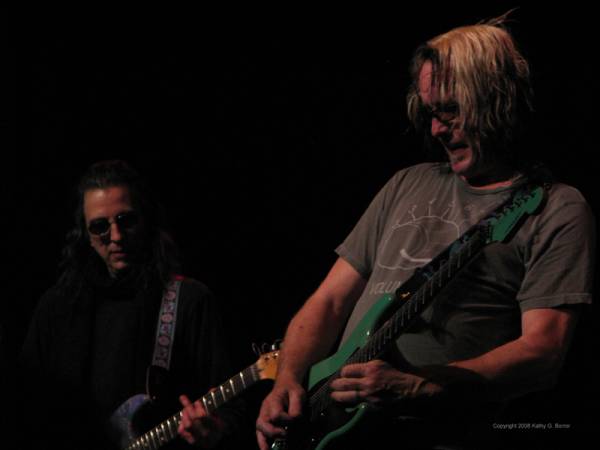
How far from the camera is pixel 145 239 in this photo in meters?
3.77

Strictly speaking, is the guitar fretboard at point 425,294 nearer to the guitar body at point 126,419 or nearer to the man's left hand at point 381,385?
the man's left hand at point 381,385

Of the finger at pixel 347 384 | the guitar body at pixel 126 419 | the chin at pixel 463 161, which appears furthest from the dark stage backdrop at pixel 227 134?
the finger at pixel 347 384

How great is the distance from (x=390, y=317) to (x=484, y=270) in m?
0.29

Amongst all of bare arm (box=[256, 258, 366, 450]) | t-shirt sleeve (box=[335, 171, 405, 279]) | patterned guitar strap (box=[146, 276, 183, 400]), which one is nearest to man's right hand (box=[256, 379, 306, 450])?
bare arm (box=[256, 258, 366, 450])

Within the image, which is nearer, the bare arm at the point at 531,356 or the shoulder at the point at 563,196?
the bare arm at the point at 531,356

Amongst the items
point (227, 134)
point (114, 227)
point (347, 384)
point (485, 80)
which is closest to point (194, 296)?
point (114, 227)

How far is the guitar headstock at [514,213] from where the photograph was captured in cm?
200

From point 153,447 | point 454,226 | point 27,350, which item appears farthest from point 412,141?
point 27,350

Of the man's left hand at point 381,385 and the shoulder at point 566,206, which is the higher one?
the shoulder at point 566,206

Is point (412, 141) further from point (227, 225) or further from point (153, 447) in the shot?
point (153, 447)

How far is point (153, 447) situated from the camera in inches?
130

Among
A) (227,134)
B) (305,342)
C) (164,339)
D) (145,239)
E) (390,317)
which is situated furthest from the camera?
(227,134)

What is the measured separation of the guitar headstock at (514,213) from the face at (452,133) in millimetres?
196

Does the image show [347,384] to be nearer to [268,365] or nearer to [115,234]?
[268,365]
